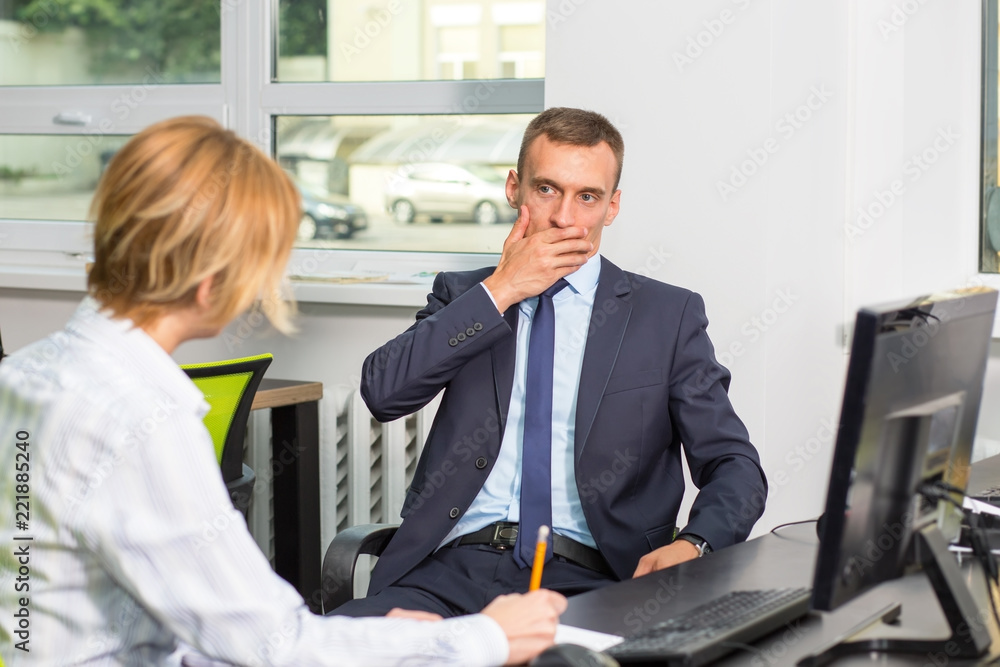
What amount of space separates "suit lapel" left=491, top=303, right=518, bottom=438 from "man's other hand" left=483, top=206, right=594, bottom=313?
0.06 m

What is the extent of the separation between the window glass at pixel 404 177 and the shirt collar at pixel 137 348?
207 centimetres

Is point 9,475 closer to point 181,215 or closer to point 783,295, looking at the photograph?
point 181,215

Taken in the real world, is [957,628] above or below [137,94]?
below

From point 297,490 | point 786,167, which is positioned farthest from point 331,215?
point 786,167

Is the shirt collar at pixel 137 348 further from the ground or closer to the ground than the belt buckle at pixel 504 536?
further from the ground

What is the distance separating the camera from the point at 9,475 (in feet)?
3.13

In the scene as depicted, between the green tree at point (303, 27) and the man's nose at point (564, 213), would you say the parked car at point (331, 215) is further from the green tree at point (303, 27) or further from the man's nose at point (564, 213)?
the man's nose at point (564, 213)

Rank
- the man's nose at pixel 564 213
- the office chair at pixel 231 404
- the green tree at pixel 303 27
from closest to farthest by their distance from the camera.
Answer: the man's nose at pixel 564 213, the office chair at pixel 231 404, the green tree at pixel 303 27

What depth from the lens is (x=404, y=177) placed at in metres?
3.10

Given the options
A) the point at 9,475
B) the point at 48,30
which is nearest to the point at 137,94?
the point at 48,30

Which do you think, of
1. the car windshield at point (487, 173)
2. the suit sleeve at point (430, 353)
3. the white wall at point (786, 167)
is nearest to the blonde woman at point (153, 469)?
the suit sleeve at point (430, 353)

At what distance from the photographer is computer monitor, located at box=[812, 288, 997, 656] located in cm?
96

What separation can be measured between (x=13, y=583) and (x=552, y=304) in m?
1.07

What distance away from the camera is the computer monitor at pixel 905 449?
37.7 inches
